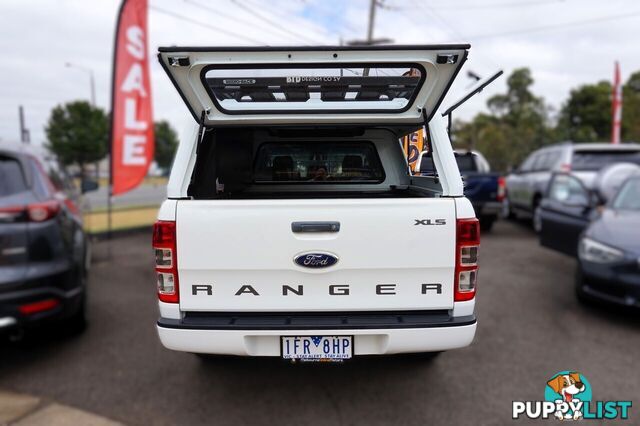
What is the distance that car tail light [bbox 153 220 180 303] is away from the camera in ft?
7.90

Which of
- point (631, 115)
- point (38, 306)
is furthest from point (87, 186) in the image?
point (631, 115)

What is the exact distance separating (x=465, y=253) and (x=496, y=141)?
31.3 meters

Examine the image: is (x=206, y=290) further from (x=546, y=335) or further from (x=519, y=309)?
(x=519, y=309)

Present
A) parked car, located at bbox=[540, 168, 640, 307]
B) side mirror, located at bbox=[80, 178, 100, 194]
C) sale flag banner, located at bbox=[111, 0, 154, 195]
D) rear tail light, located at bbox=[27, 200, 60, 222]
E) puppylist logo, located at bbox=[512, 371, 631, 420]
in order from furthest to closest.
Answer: sale flag banner, located at bbox=[111, 0, 154, 195], side mirror, located at bbox=[80, 178, 100, 194], parked car, located at bbox=[540, 168, 640, 307], rear tail light, located at bbox=[27, 200, 60, 222], puppylist logo, located at bbox=[512, 371, 631, 420]

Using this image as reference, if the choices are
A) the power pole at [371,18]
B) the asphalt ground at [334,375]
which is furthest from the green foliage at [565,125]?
the asphalt ground at [334,375]

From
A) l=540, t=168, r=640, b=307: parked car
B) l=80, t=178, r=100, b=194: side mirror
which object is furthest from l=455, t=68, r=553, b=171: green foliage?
l=80, t=178, r=100, b=194: side mirror

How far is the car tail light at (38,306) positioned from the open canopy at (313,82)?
6.07ft

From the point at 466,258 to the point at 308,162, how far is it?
66.9 inches

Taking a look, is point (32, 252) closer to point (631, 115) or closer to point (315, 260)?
point (315, 260)

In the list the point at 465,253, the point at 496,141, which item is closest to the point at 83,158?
the point at 496,141

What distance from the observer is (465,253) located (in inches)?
97.1

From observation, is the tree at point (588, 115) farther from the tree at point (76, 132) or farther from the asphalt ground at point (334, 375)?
the tree at point (76, 132)

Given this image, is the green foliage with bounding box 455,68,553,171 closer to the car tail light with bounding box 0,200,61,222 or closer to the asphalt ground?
the asphalt ground

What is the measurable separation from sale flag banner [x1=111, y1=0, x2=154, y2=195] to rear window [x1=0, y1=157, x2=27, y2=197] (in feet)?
12.5
